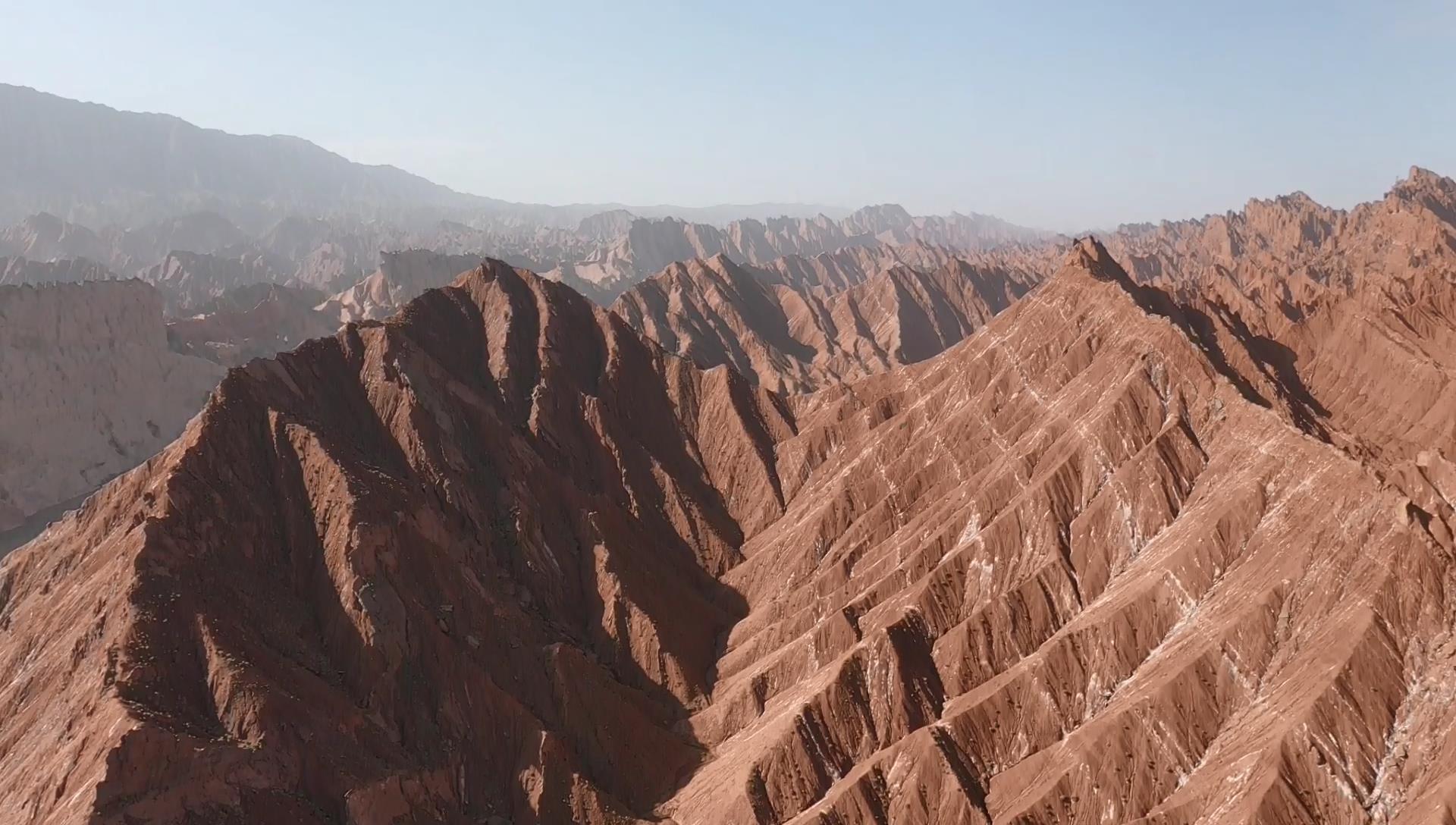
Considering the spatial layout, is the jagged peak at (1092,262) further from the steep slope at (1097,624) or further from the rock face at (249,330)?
the rock face at (249,330)

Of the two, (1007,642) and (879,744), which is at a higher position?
(1007,642)

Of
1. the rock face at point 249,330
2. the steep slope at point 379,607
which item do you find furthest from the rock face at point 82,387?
the steep slope at point 379,607

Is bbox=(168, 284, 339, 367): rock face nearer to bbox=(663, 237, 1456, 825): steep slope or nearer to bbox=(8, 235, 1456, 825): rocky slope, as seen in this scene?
bbox=(8, 235, 1456, 825): rocky slope

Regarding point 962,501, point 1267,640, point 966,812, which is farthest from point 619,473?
point 1267,640

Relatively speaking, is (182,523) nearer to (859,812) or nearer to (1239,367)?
(859,812)

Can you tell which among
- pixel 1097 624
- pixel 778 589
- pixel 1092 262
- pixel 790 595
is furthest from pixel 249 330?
pixel 1097 624

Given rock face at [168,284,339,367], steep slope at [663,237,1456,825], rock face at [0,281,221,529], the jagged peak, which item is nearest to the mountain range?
steep slope at [663,237,1456,825]
